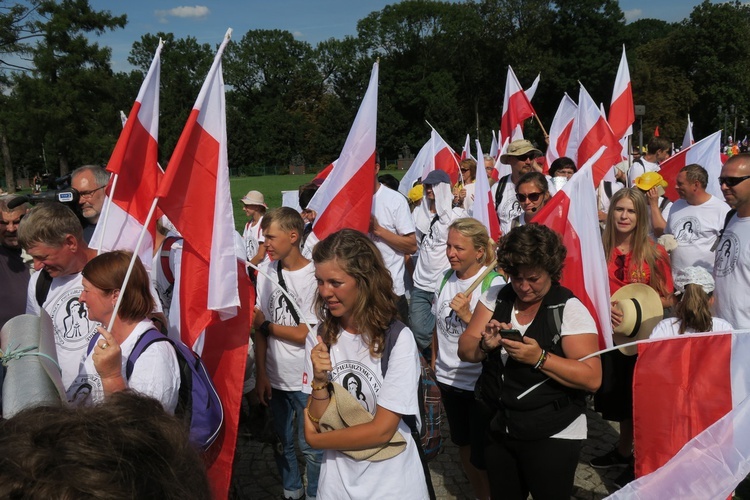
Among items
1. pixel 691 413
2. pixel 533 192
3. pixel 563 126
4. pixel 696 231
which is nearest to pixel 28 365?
pixel 691 413

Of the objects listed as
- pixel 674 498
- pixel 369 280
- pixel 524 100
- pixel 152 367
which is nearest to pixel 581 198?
pixel 369 280

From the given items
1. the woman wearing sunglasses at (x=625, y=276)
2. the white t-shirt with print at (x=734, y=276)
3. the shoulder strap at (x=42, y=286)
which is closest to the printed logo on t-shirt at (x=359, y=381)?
the shoulder strap at (x=42, y=286)

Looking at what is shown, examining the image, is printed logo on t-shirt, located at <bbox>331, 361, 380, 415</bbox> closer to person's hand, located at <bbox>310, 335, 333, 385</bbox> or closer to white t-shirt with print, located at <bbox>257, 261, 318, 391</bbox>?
person's hand, located at <bbox>310, 335, 333, 385</bbox>

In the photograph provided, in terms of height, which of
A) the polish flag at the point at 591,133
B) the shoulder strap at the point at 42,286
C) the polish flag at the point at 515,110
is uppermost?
the polish flag at the point at 515,110

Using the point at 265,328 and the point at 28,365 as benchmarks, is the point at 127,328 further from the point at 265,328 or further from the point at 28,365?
the point at 265,328

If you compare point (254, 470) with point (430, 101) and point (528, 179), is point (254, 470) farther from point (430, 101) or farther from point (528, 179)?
point (430, 101)

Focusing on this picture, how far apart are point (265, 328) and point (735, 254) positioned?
298cm

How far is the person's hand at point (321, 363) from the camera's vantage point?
7.70ft

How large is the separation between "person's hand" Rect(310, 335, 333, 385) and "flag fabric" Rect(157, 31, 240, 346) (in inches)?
32.1

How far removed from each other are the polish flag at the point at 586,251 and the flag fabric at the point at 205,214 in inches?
75.2

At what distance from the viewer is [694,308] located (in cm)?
327

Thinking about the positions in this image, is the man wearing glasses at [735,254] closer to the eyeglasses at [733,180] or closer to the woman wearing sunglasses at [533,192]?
the eyeglasses at [733,180]

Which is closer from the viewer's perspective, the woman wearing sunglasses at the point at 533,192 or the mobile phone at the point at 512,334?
the mobile phone at the point at 512,334

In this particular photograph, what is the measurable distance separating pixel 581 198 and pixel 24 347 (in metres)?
2.90
